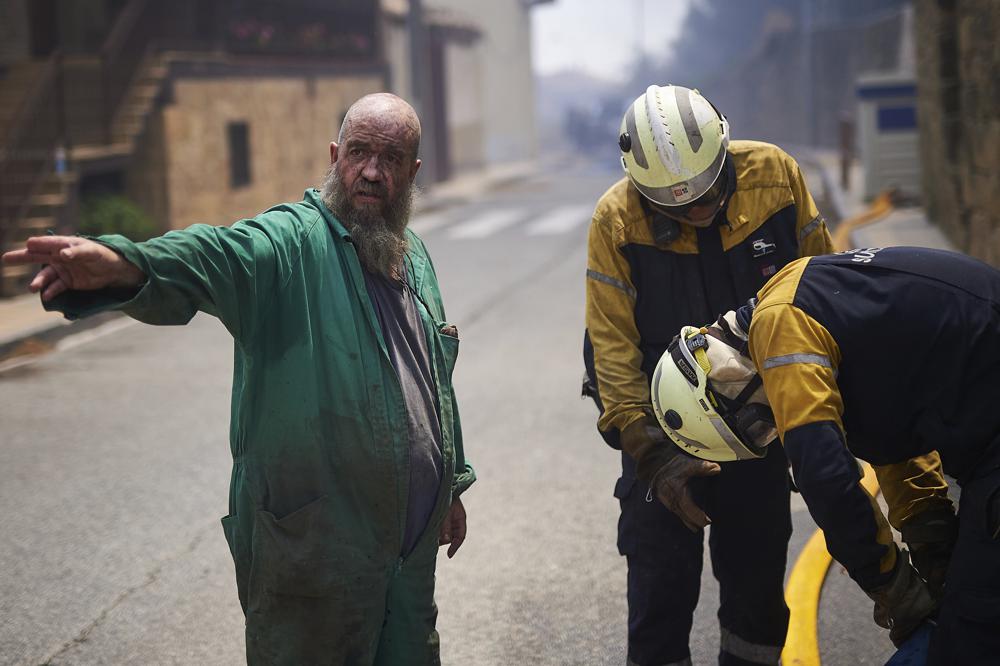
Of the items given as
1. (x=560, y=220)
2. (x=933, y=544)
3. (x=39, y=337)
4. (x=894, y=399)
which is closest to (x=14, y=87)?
(x=39, y=337)

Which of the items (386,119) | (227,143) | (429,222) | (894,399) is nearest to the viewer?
(894,399)

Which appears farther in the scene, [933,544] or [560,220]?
[560,220]

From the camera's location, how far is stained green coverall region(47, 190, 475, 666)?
3.19 metres

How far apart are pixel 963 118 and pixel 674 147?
6.60 meters

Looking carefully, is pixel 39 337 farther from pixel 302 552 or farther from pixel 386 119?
pixel 302 552

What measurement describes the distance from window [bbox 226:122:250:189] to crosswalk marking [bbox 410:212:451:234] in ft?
10.4

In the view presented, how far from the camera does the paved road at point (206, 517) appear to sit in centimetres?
498

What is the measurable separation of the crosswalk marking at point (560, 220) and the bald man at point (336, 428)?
17.1 metres

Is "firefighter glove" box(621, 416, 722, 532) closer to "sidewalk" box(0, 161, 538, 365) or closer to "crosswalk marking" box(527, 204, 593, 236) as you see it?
"sidewalk" box(0, 161, 538, 365)

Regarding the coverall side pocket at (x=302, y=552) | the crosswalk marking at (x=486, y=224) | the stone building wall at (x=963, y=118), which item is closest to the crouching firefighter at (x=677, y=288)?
the coverall side pocket at (x=302, y=552)

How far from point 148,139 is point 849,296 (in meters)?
17.6

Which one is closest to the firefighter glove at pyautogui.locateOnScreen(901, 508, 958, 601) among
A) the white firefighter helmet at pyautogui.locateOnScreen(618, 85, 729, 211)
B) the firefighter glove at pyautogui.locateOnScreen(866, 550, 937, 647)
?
the firefighter glove at pyautogui.locateOnScreen(866, 550, 937, 647)

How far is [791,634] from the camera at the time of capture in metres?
4.67

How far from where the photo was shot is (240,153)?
22922mm
